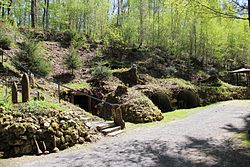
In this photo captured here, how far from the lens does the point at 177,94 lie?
17719 mm

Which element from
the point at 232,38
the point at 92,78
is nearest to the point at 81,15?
the point at 92,78

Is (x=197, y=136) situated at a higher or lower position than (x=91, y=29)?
lower

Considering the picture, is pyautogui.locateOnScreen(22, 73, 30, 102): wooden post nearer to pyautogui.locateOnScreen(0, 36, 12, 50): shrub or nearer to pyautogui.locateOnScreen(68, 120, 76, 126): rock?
pyautogui.locateOnScreen(68, 120, 76, 126): rock

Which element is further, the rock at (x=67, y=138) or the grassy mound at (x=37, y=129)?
the rock at (x=67, y=138)

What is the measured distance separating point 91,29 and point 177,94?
16236 mm

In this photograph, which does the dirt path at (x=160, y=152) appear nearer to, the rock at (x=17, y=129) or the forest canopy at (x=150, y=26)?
the rock at (x=17, y=129)

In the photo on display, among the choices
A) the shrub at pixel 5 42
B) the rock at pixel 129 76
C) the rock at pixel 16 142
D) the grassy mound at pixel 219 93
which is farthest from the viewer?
the grassy mound at pixel 219 93

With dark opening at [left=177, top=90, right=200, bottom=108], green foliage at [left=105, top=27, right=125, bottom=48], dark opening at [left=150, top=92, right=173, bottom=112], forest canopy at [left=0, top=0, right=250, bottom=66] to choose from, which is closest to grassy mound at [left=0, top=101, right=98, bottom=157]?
dark opening at [left=150, top=92, right=173, bottom=112]

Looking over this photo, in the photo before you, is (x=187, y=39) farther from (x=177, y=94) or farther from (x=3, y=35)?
(x=3, y=35)

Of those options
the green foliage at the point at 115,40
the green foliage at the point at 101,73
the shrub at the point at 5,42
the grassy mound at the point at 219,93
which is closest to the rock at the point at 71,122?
the green foliage at the point at 101,73

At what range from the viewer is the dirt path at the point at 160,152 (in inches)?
236

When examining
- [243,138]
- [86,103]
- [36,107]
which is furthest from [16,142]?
[86,103]

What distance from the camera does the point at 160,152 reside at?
22.5 feet

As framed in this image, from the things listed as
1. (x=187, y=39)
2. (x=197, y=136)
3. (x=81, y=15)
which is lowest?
(x=197, y=136)
